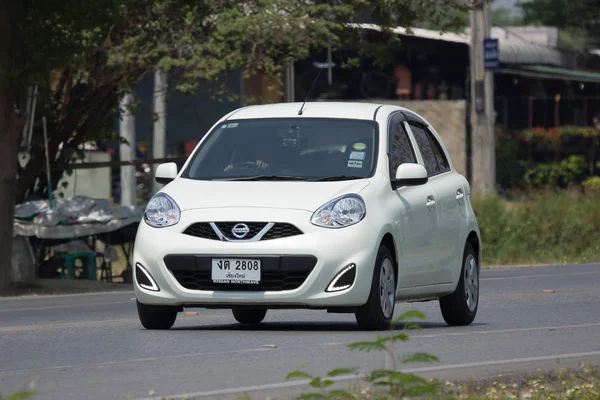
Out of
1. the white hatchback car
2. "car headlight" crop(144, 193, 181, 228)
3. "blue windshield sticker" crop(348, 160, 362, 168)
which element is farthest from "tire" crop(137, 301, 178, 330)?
"blue windshield sticker" crop(348, 160, 362, 168)

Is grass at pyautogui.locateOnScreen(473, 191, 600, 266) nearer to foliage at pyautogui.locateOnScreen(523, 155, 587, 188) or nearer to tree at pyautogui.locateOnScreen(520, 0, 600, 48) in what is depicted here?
foliage at pyautogui.locateOnScreen(523, 155, 587, 188)

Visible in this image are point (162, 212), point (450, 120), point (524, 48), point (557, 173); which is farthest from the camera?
point (524, 48)

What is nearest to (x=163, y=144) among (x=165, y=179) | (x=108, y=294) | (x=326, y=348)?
(x=108, y=294)

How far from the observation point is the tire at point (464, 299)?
12641 millimetres

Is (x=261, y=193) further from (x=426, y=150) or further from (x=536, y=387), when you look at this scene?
(x=536, y=387)

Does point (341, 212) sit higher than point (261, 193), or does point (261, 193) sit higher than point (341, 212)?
point (261, 193)

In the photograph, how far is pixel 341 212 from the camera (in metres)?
10.9

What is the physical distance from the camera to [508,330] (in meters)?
11.9

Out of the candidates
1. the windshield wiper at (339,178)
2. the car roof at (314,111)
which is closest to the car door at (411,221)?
the car roof at (314,111)

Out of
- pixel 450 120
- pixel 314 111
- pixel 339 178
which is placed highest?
pixel 450 120

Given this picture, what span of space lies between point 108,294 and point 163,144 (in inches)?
541

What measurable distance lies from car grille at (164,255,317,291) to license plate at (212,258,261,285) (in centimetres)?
4

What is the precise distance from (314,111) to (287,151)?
2.11 ft

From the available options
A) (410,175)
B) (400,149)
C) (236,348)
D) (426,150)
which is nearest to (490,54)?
(426,150)
